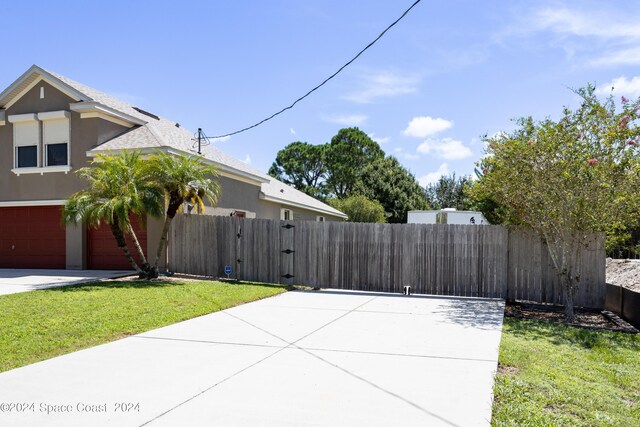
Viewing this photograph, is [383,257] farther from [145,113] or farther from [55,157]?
[145,113]

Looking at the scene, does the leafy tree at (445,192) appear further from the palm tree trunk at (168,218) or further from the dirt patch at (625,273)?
the palm tree trunk at (168,218)

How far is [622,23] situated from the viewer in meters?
9.53

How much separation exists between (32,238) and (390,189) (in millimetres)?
32240

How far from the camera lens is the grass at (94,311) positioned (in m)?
6.34

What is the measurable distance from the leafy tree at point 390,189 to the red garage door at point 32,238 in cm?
2915

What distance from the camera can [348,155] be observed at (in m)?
52.3

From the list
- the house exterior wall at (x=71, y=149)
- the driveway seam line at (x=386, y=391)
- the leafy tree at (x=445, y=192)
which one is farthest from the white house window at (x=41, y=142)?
the leafy tree at (x=445, y=192)

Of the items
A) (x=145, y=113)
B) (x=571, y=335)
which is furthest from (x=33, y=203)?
(x=571, y=335)

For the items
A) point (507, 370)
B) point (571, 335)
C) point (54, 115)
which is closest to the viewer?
point (507, 370)

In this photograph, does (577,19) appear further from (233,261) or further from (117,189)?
(117,189)

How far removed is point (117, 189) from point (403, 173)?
1422 inches

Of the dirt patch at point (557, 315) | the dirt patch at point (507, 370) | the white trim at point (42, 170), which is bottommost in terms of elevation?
the dirt patch at point (557, 315)

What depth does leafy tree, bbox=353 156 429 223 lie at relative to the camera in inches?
1724

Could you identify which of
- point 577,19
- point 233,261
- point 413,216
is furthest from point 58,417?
point 413,216
